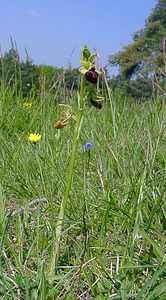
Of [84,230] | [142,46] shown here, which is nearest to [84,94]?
[84,230]

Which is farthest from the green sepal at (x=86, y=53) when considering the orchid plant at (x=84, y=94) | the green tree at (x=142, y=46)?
the green tree at (x=142, y=46)

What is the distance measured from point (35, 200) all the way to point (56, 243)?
389 mm

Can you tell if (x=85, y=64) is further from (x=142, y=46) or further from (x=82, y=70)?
(x=142, y=46)

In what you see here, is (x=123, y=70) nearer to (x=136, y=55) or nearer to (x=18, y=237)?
(x=136, y=55)

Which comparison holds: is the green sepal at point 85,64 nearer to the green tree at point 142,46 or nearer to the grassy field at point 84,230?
the grassy field at point 84,230

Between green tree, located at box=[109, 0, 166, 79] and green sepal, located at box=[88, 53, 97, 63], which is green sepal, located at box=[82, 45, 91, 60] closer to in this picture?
green sepal, located at box=[88, 53, 97, 63]

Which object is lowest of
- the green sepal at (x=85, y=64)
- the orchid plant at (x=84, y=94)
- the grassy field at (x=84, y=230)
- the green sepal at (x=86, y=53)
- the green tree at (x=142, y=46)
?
the grassy field at (x=84, y=230)

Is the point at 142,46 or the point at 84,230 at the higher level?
the point at 142,46

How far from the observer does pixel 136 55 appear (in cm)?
2702

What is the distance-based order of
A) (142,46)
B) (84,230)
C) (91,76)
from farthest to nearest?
(142,46)
(84,230)
(91,76)

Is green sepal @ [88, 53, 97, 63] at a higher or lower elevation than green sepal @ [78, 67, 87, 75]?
higher

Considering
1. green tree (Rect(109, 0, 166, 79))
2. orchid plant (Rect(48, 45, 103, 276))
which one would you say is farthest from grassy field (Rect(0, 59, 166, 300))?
green tree (Rect(109, 0, 166, 79))

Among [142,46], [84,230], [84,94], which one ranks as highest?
[142,46]

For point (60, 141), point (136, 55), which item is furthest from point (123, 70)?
point (60, 141)
